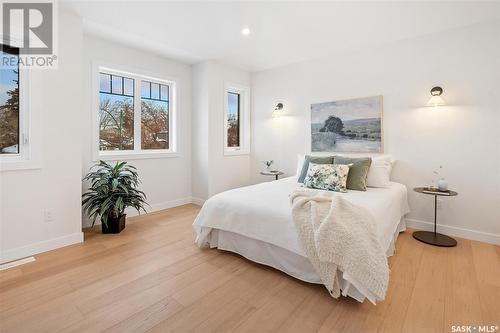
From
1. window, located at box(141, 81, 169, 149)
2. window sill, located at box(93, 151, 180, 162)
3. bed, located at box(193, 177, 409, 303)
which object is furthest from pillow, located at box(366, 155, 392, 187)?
window, located at box(141, 81, 169, 149)

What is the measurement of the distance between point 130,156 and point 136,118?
0.63 meters

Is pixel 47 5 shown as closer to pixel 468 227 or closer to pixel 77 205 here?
pixel 77 205

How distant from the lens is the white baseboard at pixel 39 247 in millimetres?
2395

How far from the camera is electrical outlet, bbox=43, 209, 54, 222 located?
2.62 m

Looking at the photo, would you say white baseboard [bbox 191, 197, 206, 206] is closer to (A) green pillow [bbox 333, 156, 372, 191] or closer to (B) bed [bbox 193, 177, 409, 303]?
(B) bed [bbox 193, 177, 409, 303]

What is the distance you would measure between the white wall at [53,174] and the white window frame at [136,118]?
58 centimetres

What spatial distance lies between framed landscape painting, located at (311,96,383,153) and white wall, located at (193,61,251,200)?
5.39 ft

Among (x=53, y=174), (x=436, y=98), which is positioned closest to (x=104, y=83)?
(x=53, y=174)

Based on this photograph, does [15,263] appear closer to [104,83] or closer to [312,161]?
[104,83]

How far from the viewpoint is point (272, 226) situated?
2.15 m

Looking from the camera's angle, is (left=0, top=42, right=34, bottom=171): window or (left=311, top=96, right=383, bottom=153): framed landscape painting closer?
(left=0, top=42, right=34, bottom=171): window

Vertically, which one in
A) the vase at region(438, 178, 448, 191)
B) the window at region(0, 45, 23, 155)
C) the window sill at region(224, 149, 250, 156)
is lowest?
the vase at region(438, 178, 448, 191)

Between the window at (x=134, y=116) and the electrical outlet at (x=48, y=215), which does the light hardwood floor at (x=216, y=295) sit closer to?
the electrical outlet at (x=48, y=215)

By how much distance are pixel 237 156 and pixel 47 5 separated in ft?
10.9
